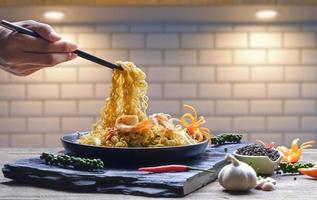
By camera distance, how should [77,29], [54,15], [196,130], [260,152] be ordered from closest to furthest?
1. [260,152]
2. [196,130]
3. [54,15]
4. [77,29]

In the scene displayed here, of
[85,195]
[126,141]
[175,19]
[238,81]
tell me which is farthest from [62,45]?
[238,81]

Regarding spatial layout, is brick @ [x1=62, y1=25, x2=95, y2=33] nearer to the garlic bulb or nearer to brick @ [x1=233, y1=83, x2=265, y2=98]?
brick @ [x1=233, y1=83, x2=265, y2=98]

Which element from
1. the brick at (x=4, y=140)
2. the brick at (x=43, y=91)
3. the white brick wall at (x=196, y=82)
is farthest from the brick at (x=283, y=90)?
the brick at (x=4, y=140)

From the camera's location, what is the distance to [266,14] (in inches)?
99.9

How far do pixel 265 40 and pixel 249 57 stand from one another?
0.36ft

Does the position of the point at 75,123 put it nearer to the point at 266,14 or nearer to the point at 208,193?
the point at 266,14

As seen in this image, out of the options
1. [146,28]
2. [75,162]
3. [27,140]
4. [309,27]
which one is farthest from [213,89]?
[75,162]

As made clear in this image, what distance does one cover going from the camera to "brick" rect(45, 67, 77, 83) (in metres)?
2.70

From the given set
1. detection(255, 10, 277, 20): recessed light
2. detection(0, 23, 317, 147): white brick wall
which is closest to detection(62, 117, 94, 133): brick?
detection(0, 23, 317, 147): white brick wall

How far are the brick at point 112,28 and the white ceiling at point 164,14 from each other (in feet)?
0.18

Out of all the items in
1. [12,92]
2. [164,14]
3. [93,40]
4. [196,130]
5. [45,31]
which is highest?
[164,14]

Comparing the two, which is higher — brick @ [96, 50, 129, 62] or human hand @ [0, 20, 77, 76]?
brick @ [96, 50, 129, 62]

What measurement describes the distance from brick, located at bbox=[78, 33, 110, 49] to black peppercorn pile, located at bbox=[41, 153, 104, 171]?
4.65 ft

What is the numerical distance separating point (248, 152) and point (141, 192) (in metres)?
0.37
